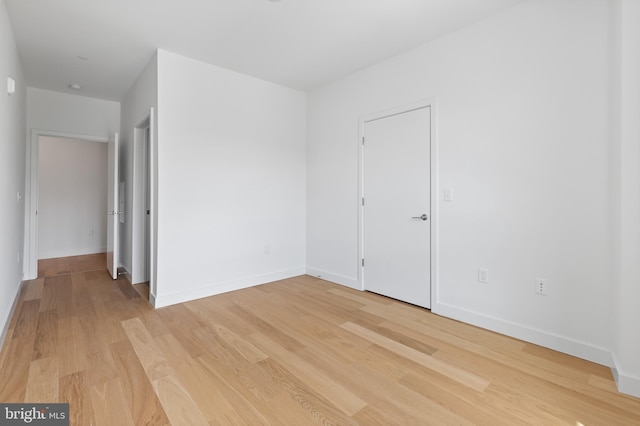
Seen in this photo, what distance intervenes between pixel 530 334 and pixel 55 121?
6.21 metres

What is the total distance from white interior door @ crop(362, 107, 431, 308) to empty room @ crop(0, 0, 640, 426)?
3 centimetres

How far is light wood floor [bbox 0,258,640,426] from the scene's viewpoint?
1549 mm

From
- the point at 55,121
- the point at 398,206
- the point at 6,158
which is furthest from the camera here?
the point at 55,121

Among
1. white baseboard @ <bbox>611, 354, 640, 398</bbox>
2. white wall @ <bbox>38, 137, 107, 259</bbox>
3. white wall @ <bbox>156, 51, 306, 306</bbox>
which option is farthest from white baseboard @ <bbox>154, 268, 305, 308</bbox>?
white wall @ <bbox>38, 137, 107, 259</bbox>

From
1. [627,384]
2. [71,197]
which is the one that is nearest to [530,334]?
[627,384]

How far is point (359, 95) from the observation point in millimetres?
3627

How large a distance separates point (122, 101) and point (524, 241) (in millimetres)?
5612

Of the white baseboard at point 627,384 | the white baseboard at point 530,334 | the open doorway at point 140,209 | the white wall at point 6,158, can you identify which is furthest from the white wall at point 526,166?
the white wall at point 6,158

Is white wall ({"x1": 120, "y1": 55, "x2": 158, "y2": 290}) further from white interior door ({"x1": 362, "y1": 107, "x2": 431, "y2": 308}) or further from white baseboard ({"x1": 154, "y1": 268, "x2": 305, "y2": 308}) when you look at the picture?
white interior door ({"x1": 362, "y1": 107, "x2": 431, "y2": 308})

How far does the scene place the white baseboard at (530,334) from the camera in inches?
80.0

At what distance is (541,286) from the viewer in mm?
2270

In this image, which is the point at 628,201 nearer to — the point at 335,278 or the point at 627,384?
the point at 627,384

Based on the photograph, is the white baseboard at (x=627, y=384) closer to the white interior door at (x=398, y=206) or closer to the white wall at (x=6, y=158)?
the white interior door at (x=398, y=206)

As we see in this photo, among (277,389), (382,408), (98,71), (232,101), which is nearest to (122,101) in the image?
(98,71)
